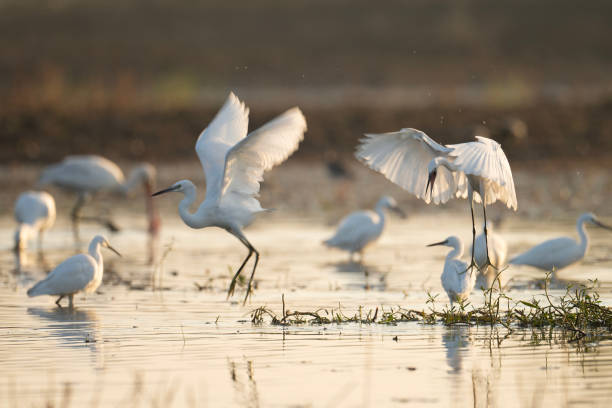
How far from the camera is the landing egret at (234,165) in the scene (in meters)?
9.05

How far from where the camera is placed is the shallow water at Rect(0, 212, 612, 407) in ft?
20.8

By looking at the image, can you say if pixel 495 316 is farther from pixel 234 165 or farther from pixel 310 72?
pixel 310 72

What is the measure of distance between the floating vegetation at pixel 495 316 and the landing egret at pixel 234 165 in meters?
0.77

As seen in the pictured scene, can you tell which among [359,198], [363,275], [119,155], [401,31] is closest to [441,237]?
[363,275]

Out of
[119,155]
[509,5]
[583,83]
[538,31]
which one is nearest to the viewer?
[119,155]

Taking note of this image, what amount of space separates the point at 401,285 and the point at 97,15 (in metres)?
39.0

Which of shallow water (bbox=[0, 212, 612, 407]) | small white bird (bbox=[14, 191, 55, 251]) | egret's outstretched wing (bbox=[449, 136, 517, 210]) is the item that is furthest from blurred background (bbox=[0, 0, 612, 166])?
small white bird (bbox=[14, 191, 55, 251])

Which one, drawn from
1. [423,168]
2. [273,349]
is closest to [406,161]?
[423,168]

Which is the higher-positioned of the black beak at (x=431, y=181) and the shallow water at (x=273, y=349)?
the black beak at (x=431, y=181)

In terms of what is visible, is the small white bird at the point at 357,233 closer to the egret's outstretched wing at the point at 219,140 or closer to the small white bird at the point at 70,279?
the egret's outstretched wing at the point at 219,140

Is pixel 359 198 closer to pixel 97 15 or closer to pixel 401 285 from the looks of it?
pixel 401 285

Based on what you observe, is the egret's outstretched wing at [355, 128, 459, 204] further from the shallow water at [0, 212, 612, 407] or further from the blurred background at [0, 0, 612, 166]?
the blurred background at [0, 0, 612, 166]

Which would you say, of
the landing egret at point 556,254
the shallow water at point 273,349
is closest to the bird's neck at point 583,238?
the landing egret at point 556,254

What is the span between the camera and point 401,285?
1056cm
